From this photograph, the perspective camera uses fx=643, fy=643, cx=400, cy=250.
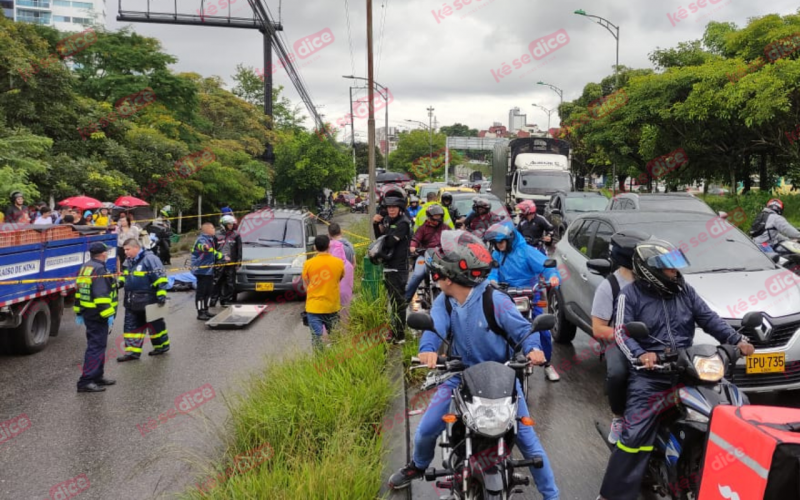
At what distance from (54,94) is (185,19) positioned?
2157 cm

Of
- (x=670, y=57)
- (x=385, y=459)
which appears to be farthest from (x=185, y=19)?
(x=385, y=459)

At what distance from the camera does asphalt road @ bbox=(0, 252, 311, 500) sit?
16.8ft

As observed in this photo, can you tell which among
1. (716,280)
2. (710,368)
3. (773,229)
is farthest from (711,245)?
A: (773,229)

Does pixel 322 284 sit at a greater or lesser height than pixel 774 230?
lesser

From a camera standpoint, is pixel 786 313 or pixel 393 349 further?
pixel 393 349

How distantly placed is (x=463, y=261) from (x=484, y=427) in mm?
945

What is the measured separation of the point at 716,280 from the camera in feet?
19.6

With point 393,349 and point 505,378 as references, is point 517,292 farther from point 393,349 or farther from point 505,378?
point 505,378

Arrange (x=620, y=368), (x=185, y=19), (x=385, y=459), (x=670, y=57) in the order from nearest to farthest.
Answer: (x=620, y=368)
(x=385, y=459)
(x=670, y=57)
(x=185, y=19)

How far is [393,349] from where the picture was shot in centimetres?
768

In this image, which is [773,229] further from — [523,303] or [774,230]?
[523,303]

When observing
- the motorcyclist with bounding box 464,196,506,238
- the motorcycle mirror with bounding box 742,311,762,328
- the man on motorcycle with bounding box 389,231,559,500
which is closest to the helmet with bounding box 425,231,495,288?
the man on motorcycle with bounding box 389,231,559,500

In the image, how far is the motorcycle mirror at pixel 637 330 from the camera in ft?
11.8

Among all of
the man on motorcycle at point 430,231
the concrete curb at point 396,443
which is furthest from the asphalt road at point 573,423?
the man on motorcycle at point 430,231
